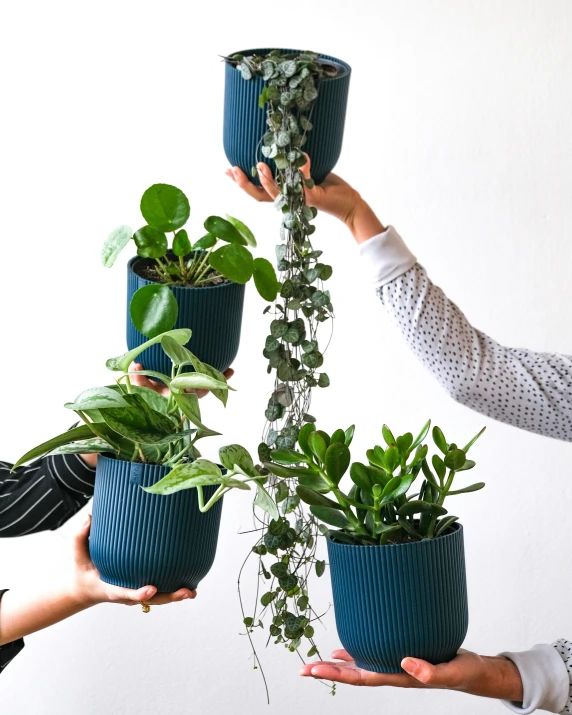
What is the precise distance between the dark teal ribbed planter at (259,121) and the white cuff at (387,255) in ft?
0.57

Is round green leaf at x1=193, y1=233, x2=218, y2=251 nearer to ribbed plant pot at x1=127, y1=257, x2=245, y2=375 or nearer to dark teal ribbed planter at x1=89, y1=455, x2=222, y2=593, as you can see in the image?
ribbed plant pot at x1=127, y1=257, x2=245, y2=375

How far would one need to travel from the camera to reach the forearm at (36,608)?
45.0 inches

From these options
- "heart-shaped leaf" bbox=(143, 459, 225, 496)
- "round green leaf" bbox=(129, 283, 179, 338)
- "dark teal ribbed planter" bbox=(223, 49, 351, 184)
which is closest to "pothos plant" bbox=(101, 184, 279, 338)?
"round green leaf" bbox=(129, 283, 179, 338)

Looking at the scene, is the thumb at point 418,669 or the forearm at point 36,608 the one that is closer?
the thumb at point 418,669

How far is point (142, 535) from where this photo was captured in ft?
3.25

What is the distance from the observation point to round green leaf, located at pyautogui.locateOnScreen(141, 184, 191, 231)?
46.1 inches

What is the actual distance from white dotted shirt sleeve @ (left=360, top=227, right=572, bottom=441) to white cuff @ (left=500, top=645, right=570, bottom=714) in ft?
1.22

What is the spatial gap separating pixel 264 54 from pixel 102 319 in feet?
2.75

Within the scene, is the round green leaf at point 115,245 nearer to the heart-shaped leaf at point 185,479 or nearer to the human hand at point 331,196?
the human hand at point 331,196

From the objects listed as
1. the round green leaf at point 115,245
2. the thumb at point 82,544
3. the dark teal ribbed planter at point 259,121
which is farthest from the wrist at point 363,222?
the thumb at point 82,544

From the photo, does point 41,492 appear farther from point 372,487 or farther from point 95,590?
point 372,487

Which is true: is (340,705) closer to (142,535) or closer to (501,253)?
(501,253)

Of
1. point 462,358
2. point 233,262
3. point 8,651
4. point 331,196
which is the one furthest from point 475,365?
point 8,651

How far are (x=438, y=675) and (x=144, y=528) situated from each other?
36cm
